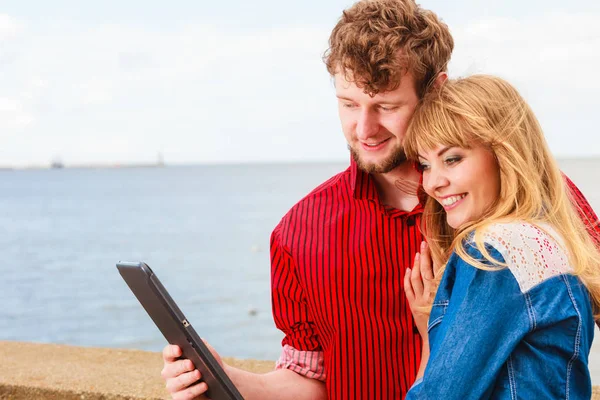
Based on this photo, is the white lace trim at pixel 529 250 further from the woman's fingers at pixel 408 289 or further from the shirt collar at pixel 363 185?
the shirt collar at pixel 363 185

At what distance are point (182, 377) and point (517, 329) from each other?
828 millimetres

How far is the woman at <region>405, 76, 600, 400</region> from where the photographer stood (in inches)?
65.2

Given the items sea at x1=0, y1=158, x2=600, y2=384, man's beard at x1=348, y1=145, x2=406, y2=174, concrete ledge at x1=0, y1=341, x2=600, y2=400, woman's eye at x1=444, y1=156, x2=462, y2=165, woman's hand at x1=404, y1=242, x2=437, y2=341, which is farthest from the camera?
sea at x1=0, y1=158, x2=600, y2=384

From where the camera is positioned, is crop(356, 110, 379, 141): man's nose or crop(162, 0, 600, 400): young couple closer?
crop(162, 0, 600, 400): young couple

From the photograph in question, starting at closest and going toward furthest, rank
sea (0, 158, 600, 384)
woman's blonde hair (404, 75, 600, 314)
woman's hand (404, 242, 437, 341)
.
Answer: woman's blonde hair (404, 75, 600, 314) < woman's hand (404, 242, 437, 341) < sea (0, 158, 600, 384)

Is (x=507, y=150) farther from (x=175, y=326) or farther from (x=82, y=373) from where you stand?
(x=82, y=373)

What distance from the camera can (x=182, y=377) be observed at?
1.97m

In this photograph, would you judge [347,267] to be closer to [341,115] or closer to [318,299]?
[318,299]

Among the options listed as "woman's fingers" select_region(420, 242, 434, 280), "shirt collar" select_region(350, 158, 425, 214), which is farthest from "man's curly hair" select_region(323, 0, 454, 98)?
"woman's fingers" select_region(420, 242, 434, 280)

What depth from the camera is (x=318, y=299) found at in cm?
234

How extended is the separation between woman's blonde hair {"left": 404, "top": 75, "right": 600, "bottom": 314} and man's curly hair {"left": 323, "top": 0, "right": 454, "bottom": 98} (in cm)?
15

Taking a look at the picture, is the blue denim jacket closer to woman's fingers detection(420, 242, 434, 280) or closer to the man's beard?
woman's fingers detection(420, 242, 434, 280)

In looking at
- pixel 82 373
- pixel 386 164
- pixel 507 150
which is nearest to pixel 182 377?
pixel 386 164

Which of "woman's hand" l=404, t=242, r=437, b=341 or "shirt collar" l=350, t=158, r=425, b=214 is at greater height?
"shirt collar" l=350, t=158, r=425, b=214
